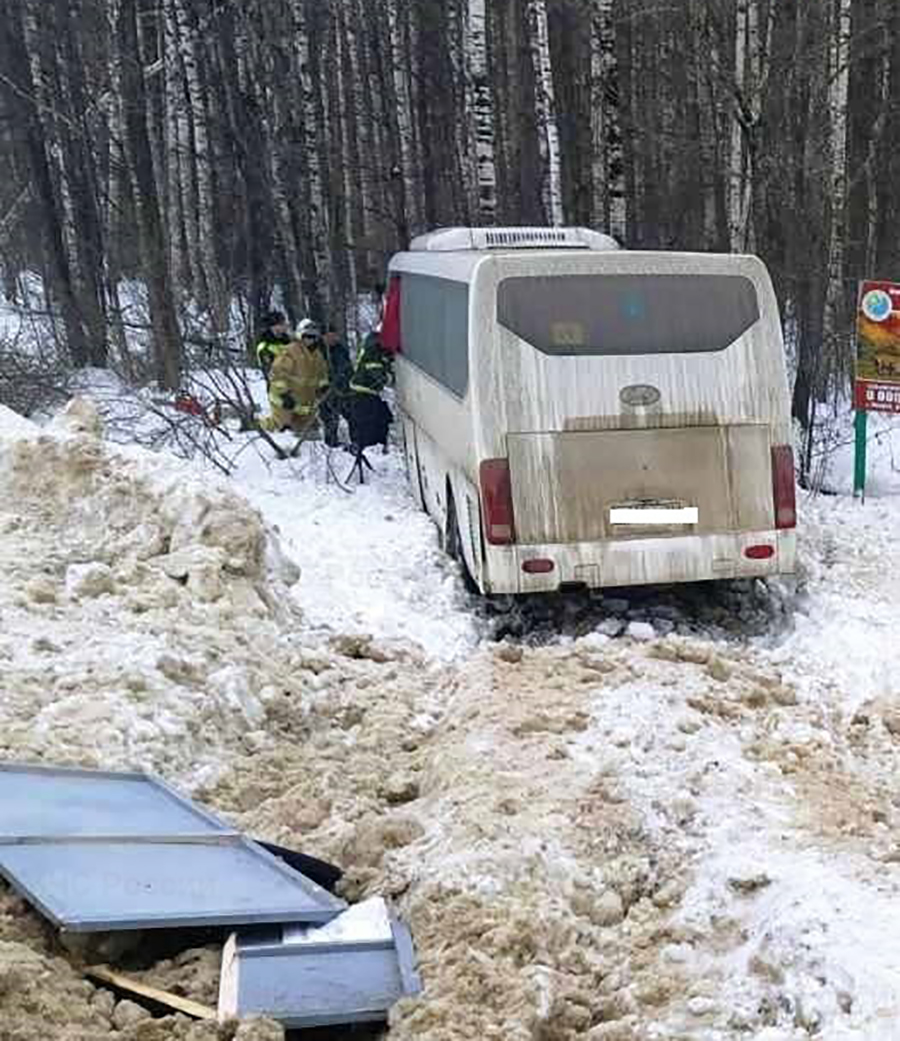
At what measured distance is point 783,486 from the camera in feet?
25.8

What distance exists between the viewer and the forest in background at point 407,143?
53.4 ft

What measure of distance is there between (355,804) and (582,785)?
98cm

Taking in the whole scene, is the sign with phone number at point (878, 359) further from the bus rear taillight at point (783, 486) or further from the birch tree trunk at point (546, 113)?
the birch tree trunk at point (546, 113)

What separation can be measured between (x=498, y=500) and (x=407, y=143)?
50.2ft

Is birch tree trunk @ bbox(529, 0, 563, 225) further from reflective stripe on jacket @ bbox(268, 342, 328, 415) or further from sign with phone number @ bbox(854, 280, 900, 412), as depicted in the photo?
sign with phone number @ bbox(854, 280, 900, 412)

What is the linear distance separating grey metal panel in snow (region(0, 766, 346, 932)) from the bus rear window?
4.11 m

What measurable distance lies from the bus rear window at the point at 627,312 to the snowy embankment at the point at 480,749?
187 centimetres

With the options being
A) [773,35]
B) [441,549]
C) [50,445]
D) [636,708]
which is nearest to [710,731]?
[636,708]

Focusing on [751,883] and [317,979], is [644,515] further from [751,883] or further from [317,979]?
[317,979]

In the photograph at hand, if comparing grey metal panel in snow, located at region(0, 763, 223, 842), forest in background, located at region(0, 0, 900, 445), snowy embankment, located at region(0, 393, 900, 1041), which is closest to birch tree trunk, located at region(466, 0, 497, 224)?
forest in background, located at region(0, 0, 900, 445)

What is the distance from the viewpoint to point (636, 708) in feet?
19.0

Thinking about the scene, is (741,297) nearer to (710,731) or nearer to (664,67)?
(710,731)

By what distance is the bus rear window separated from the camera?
25.4ft

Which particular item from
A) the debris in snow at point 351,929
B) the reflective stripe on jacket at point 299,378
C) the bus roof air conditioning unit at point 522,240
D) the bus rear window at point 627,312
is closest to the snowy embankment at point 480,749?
the debris in snow at point 351,929
